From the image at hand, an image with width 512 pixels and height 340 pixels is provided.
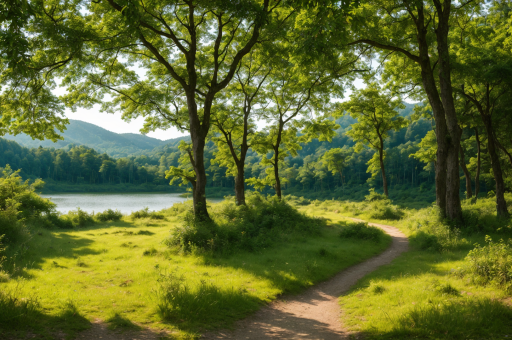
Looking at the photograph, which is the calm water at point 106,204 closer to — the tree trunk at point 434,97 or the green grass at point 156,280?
the green grass at point 156,280

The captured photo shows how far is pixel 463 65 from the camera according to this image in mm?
15578

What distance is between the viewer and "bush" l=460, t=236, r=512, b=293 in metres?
6.43

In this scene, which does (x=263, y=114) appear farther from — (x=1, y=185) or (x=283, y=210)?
(x=1, y=185)

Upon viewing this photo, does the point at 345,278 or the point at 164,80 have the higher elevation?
the point at 164,80

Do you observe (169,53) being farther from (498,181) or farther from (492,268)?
(498,181)

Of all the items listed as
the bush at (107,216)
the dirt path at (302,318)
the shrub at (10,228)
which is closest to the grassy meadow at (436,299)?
the dirt path at (302,318)

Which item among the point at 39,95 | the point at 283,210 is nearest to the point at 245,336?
the point at 283,210

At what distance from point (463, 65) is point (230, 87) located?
1484 centimetres

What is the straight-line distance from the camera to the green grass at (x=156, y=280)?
5809 mm

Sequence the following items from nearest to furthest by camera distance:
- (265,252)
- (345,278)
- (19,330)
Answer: (19,330) → (345,278) → (265,252)

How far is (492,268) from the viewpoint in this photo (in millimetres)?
6840

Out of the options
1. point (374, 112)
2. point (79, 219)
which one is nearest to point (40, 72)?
point (79, 219)

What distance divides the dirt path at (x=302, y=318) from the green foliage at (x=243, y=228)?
4284 millimetres

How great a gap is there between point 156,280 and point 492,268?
8.20 metres
